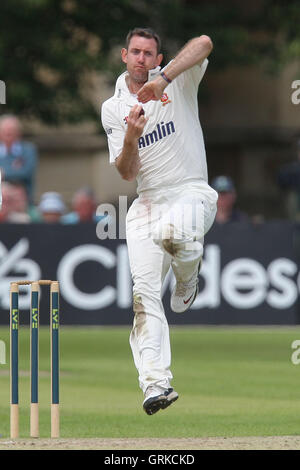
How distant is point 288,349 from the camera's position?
14.7 meters

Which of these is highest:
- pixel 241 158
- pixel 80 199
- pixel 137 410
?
pixel 241 158

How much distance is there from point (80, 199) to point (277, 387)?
6151 mm

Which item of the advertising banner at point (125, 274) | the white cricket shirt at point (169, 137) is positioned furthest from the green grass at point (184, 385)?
the white cricket shirt at point (169, 137)

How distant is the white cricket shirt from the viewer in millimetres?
8492

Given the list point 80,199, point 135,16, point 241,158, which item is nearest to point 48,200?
point 80,199

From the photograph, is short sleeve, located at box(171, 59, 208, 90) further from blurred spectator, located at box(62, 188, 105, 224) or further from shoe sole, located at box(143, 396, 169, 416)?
blurred spectator, located at box(62, 188, 105, 224)

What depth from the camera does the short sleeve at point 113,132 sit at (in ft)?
28.0

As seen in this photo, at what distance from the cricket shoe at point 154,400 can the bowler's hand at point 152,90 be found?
5.67 feet

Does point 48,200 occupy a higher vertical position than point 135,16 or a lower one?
lower

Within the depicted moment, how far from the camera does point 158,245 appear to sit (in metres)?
8.52

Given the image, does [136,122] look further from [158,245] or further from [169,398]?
[169,398]

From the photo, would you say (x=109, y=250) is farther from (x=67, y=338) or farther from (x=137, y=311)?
(x=137, y=311)

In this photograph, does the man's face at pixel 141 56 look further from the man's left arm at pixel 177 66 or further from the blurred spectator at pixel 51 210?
the blurred spectator at pixel 51 210

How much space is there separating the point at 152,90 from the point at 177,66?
239 mm
